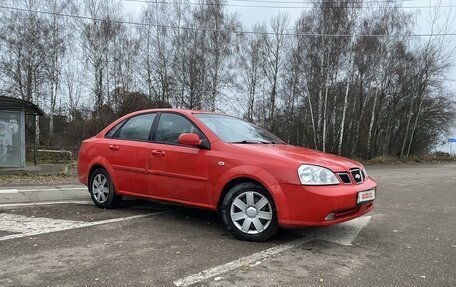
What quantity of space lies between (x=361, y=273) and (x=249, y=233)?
4.48 feet

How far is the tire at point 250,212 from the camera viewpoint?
4.62m

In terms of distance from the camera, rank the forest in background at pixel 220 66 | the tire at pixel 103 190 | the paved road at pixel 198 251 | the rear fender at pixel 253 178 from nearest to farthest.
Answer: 1. the paved road at pixel 198 251
2. the rear fender at pixel 253 178
3. the tire at pixel 103 190
4. the forest in background at pixel 220 66

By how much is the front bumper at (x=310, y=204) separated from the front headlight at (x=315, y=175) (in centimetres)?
6

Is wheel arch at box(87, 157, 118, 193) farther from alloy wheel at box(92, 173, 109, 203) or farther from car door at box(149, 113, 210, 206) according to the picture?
car door at box(149, 113, 210, 206)

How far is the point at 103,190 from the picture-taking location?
646 cm

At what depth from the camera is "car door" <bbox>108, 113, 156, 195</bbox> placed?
5.79 m

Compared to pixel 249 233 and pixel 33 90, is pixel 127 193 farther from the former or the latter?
pixel 33 90

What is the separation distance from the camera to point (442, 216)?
6.93 m

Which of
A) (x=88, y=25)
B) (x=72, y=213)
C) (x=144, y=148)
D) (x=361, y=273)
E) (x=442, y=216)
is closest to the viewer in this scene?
(x=361, y=273)

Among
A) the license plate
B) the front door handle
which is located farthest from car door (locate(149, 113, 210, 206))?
the license plate

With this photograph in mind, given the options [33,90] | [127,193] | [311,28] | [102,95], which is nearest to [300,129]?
[311,28]

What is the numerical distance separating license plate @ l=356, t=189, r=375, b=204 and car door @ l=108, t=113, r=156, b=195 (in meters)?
2.82

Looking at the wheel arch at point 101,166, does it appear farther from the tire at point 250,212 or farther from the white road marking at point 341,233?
the white road marking at point 341,233

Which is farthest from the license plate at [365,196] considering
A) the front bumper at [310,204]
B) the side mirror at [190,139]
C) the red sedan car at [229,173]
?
the side mirror at [190,139]
